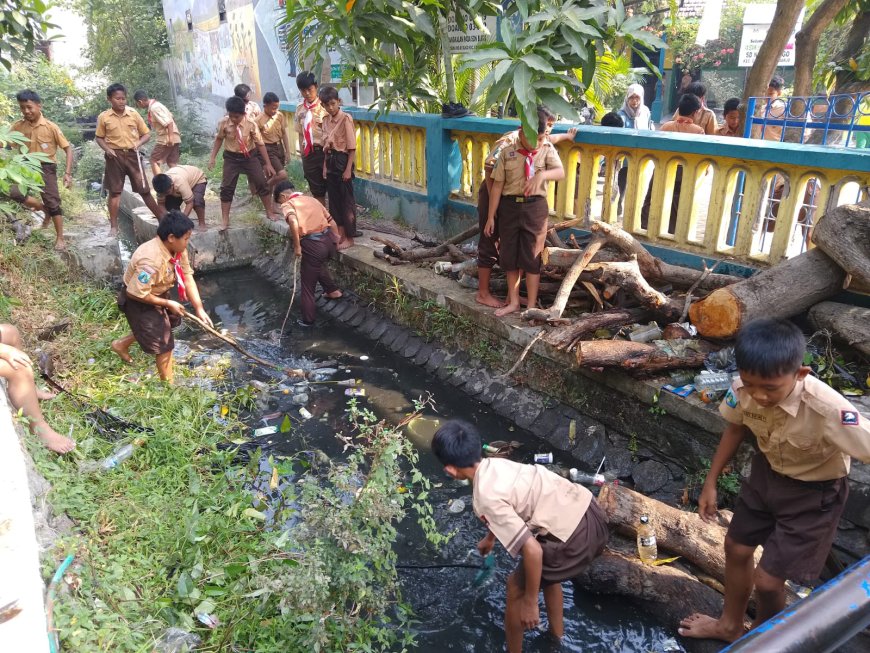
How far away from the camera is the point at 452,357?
20.7ft

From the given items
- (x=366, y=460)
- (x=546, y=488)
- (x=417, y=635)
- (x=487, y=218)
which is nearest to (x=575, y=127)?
(x=487, y=218)

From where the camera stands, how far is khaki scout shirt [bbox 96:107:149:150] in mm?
9047

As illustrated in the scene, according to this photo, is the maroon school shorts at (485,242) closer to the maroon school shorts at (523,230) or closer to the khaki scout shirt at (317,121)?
the maroon school shorts at (523,230)

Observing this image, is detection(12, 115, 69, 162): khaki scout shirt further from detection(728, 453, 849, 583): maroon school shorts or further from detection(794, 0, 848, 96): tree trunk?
detection(794, 0, 848, 96): tree trunk

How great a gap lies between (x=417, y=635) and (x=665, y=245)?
389cm

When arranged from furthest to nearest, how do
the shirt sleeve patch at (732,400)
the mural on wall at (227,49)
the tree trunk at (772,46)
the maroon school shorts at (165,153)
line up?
the mural on wall at (227,49)
the maroon school shorts at (165,153)
the tree trunk at (772,46)
the shirt sleeve patch at (732,400)

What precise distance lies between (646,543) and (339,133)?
635 cm

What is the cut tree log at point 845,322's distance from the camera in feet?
13.1

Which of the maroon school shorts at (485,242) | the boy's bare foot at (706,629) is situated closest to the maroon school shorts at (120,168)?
the maroon school shorts at (485,242)

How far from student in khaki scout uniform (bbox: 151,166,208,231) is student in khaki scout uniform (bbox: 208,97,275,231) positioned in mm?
347

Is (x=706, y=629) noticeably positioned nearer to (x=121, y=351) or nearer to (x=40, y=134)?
(x=121, y=351)

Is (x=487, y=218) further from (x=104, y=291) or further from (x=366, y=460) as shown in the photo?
(x=104, y=291)

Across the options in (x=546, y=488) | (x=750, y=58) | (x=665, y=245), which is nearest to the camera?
(x=546, y=488)

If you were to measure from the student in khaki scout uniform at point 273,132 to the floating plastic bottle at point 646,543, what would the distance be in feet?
26.0
